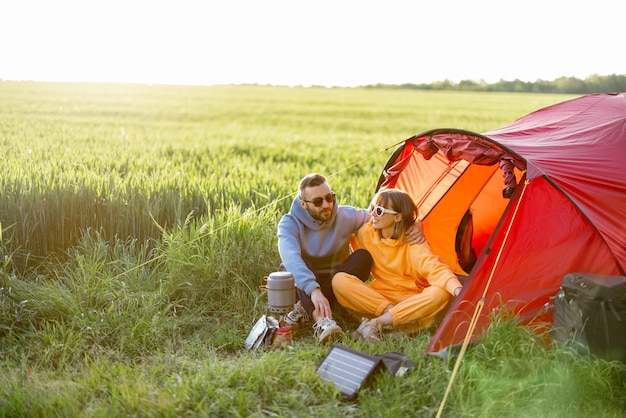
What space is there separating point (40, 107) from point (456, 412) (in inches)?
889

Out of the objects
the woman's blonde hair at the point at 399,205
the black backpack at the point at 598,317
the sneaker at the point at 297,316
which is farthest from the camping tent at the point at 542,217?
the sneaker at the point at 297,316

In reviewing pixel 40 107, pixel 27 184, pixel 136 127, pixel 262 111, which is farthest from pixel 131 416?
pixel 262 111

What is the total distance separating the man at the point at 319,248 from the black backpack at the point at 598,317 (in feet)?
4.23

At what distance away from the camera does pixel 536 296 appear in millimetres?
4812

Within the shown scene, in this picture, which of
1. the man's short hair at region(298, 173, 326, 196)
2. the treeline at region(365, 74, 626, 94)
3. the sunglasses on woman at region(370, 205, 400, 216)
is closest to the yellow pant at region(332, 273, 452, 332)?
the sunglasses on woman at region(370, 205, 400, 216)

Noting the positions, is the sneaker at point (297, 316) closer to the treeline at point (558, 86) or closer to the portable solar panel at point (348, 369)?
the portable solar panel at point (348, 369)

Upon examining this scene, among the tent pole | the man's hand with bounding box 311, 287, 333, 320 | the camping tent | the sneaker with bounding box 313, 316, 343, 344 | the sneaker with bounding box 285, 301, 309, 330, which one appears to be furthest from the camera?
the sneaker with bounding box 285, 301, 309, 330

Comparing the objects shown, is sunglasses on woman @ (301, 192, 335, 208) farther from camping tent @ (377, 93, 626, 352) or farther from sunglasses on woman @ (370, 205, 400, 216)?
camping tent @ (377, 93, 626, 352)

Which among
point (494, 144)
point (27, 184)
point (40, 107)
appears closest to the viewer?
point (494, 144)

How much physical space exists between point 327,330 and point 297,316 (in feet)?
1.60

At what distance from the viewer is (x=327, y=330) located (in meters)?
4.90

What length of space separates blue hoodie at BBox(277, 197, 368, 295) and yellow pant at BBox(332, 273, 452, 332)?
0.31 m

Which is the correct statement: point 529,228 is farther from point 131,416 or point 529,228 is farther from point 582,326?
point 131,416

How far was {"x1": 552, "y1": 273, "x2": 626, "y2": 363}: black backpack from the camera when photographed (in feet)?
13.8
